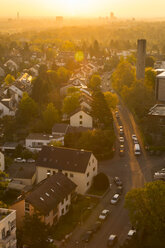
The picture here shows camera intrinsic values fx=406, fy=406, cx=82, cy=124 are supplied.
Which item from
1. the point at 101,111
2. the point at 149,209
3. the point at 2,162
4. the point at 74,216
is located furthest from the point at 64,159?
the point at 101,111

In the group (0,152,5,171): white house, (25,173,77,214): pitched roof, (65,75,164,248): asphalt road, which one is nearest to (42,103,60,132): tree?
(65,75,164,248): asphalt road

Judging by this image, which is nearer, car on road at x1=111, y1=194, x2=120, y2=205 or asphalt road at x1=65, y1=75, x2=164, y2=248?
asphalt road at x1=65, y1=75, x2=164, y2=248

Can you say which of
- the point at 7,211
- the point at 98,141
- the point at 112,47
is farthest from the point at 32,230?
the point at 112,47

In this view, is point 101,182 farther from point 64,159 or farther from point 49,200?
point 49,200

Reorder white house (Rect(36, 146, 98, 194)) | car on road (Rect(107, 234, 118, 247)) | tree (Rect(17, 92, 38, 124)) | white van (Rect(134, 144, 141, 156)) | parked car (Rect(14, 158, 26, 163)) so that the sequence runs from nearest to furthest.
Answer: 1. car on road (Rect(107, 234, 118, 247))
2. white house (Rect(36, 146, 98, 194))
3. parked car (Rect(14, 158, 26, 163))
4. white van (Rect(134, 144, 141, 156))
5. tree (Rect(17, 92, 38, 124))

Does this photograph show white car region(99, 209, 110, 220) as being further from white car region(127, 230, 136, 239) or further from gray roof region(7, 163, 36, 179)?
gray roof region(7, 163, 36, 179)

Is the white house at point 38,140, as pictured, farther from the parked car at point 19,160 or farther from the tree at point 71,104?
the tree at point 71,104
